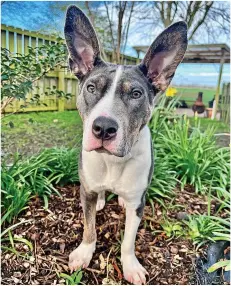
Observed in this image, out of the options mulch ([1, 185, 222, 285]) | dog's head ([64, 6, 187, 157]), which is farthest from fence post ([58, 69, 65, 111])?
dog's head ([64, 6, 187, 157])

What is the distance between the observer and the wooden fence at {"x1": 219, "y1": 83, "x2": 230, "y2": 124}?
2746mm

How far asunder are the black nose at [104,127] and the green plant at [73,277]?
2.49ft

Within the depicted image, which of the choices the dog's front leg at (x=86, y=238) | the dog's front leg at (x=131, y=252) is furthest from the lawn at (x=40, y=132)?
the dog's front leg at (x=131, y=252)

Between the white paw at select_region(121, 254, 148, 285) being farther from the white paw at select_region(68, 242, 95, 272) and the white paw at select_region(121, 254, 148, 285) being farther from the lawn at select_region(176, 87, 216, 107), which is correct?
the lawn at select_region(176, 87, 216, 107)

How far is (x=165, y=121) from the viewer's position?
2.79 meters

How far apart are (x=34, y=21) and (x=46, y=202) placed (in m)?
1.33

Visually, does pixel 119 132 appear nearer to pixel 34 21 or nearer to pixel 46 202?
pixel 46 202

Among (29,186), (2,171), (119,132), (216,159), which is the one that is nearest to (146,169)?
(119,132)

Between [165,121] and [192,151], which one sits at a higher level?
[165,121]

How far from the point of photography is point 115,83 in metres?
1.09

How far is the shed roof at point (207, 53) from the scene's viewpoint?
2.50 m

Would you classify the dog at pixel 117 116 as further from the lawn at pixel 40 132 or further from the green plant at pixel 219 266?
the lawn at pixel 40 132

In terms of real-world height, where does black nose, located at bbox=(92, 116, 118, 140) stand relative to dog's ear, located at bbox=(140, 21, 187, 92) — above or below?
below

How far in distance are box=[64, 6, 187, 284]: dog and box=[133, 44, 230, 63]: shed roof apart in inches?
55.7
